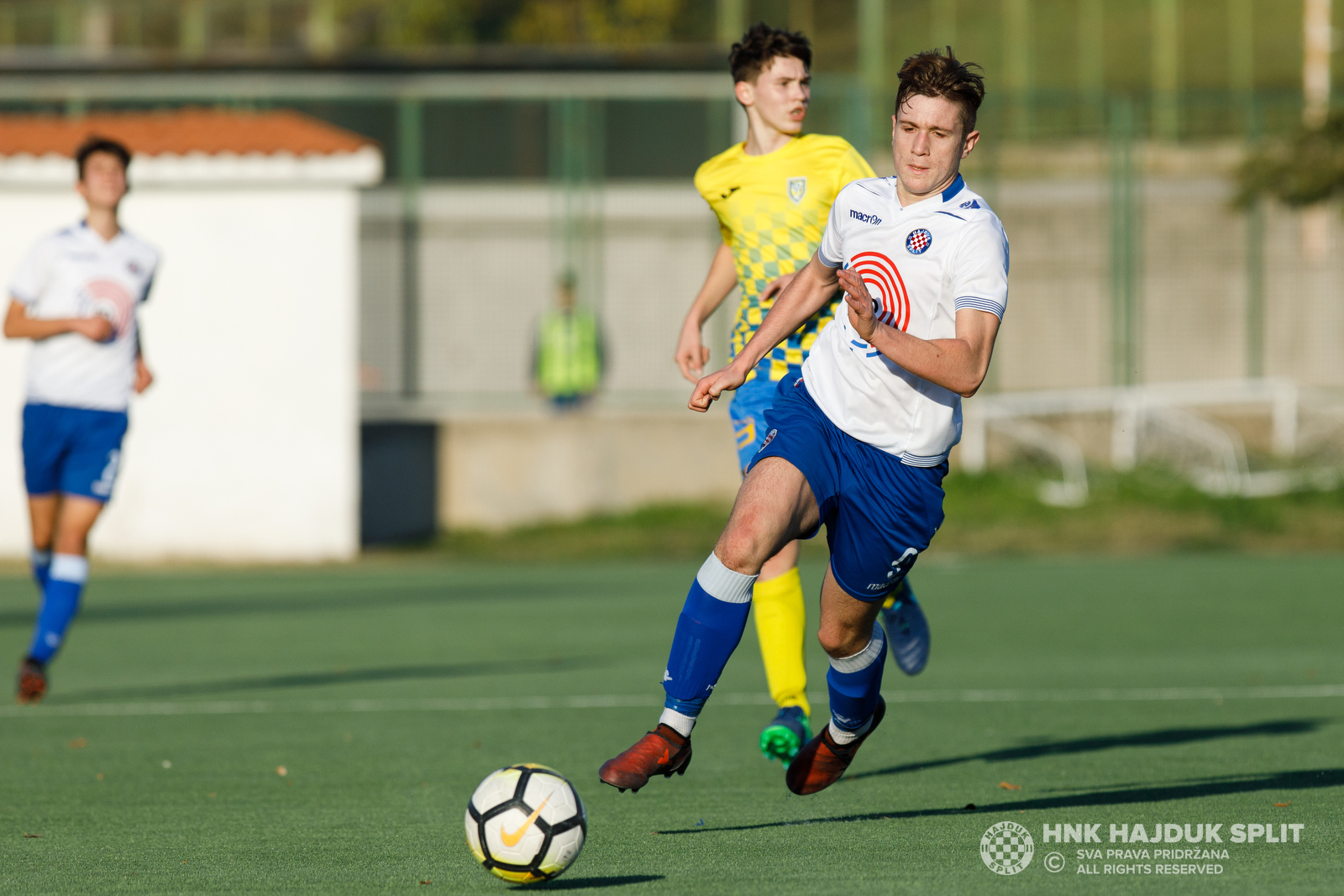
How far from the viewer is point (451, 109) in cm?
2006

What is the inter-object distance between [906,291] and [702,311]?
1683 millimetres

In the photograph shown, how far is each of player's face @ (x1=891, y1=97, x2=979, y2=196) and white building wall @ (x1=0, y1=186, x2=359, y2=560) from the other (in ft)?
36.7

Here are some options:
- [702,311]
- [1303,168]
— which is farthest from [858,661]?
[1303,168]

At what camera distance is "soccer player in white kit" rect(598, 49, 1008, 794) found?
14.5 ft

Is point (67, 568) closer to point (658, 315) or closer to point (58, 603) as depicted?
point (58, 603)

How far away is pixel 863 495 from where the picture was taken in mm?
4680

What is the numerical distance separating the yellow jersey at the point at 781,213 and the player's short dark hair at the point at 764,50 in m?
0.28

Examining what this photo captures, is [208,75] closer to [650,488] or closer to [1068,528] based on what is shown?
[650,488]

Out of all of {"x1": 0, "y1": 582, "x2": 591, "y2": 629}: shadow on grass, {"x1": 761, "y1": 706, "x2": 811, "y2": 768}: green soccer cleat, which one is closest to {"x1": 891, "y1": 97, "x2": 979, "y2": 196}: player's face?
{"x1": 761, "y1": 706, "x2": 811, "y2": 768}: green soccer cleat

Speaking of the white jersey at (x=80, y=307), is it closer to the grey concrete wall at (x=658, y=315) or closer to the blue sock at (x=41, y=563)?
the blue sock at (x=41, y=563)

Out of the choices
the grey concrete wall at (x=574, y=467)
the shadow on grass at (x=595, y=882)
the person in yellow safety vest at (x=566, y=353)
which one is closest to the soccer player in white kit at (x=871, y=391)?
the shadow on grass at (x=595, y=882)

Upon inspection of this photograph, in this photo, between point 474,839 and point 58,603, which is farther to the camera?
point 58,603

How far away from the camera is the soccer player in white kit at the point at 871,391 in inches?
174

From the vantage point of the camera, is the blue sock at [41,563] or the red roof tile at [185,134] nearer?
the blue sock at [41,563]
